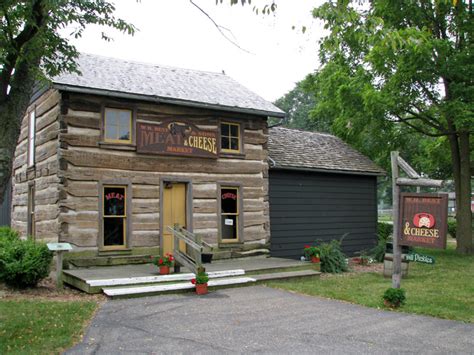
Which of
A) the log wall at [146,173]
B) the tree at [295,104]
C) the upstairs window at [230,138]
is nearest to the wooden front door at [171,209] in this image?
the log wall at [146,173]

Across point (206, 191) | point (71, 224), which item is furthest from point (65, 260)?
point (206, 191)

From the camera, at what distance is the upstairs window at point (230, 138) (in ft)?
44.7

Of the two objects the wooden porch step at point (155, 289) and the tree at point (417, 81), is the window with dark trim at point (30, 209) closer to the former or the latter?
the wooden porch step at point (155, 289)

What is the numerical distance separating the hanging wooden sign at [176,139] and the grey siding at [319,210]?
2690mm

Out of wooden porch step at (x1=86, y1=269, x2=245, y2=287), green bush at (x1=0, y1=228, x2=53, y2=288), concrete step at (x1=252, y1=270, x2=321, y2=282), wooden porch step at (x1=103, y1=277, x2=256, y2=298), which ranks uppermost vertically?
green bush at (x1=0, y1=228, x2=53, y2=288)

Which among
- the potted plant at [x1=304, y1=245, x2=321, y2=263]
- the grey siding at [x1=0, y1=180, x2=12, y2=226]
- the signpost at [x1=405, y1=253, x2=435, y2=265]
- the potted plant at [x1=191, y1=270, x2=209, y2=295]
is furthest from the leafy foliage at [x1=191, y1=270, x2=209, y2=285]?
the grey siding at [x1=0, y1=180, x2=12, y2=226]

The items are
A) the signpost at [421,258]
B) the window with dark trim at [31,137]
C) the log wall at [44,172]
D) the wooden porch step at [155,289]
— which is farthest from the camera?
the window with dark trim at [31,137]

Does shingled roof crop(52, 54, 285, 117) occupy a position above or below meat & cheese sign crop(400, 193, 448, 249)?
above

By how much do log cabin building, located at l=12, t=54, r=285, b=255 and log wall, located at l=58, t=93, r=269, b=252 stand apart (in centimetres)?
2

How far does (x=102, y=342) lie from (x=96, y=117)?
6.62 m

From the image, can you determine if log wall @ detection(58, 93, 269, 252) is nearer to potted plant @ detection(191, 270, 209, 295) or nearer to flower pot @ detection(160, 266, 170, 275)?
flower pot @ detection(160, 266, 170, 275)

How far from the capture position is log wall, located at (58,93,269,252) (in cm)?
1102

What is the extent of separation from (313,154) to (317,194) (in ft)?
5.32

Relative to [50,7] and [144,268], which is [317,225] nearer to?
[144,268]
